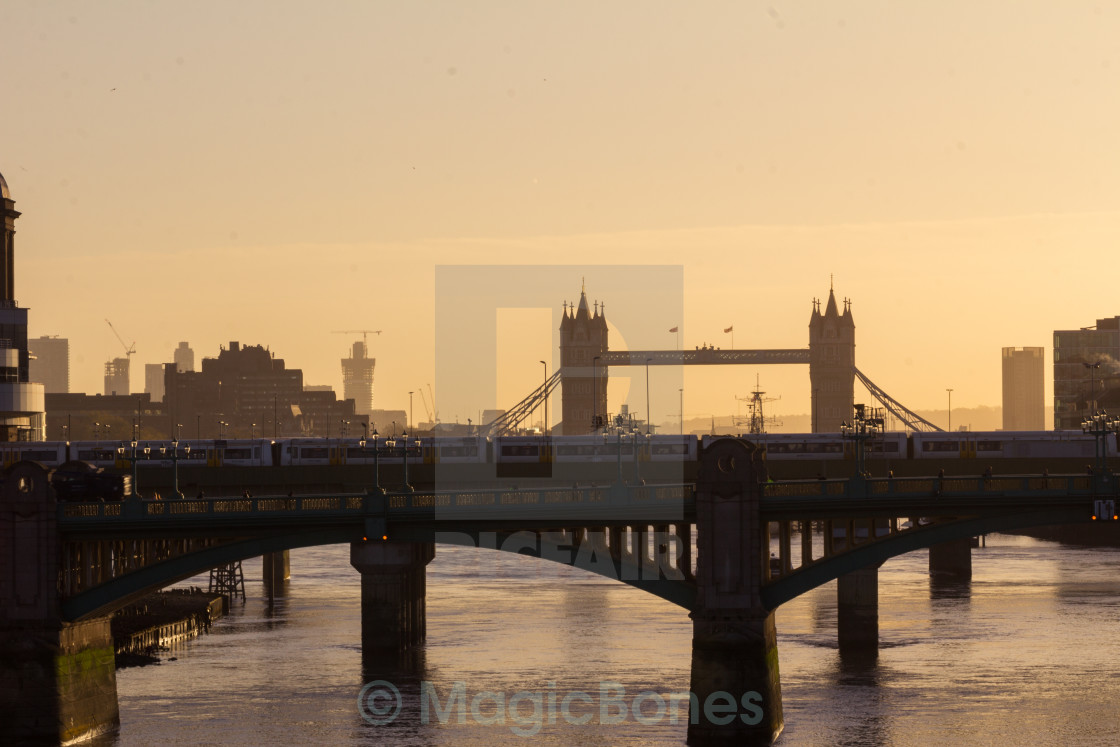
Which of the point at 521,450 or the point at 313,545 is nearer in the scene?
the point at 313,545

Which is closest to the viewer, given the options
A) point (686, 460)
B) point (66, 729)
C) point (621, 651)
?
point (66, 729)

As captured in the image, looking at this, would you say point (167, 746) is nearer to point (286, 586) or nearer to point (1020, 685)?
point (1020, 685)

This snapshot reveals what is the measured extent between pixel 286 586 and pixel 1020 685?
71.0 metres

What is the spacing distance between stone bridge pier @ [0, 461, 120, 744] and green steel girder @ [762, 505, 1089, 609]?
26876 millimetres

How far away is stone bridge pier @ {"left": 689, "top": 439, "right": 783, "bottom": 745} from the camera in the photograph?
66062 mm

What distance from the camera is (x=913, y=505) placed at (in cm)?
7200

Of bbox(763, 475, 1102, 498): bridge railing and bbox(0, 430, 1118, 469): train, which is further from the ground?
bbox(0, 430, 1118, 469): train

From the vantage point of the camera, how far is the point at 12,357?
161250mm

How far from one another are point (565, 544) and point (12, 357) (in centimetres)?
9922

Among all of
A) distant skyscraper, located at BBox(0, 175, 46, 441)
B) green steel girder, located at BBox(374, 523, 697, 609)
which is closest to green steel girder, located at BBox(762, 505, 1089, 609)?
green steel girder, located at BBox(374, 523, 697, 609)

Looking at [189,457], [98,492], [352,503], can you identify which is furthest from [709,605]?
[189,457]

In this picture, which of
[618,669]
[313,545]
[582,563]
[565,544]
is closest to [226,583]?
[618,669]

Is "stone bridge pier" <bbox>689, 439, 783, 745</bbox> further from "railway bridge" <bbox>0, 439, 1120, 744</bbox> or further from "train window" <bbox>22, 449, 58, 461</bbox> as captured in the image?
"train window" <bbox>22, 449, 58, 461</bbox>

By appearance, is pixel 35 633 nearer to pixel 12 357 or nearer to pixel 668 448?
pixel 668 448
